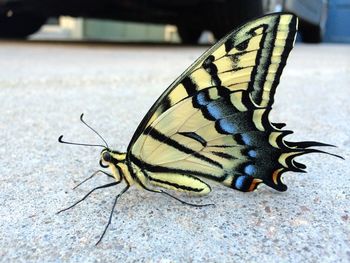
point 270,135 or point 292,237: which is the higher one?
point 270,135

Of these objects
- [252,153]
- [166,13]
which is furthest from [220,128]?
[166,13]

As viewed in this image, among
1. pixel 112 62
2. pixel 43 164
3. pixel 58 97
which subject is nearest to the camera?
pixel 43 164

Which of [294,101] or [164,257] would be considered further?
[294,101]

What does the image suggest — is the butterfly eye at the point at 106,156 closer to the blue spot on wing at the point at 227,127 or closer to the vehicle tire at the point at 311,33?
the blue spot on wing at the point at 227,127

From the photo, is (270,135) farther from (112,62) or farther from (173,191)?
(112,62)

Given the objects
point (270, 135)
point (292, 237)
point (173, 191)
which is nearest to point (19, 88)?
point (173, 191)

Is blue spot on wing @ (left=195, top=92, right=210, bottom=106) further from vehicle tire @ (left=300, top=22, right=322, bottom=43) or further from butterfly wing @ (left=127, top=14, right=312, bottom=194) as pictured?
vehicle tire @ (left=300, top=22, right=322, bottom=43)

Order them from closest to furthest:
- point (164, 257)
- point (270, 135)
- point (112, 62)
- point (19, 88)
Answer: point (164, 257), point (270, 135), point (19, 88), point (112, 62)
